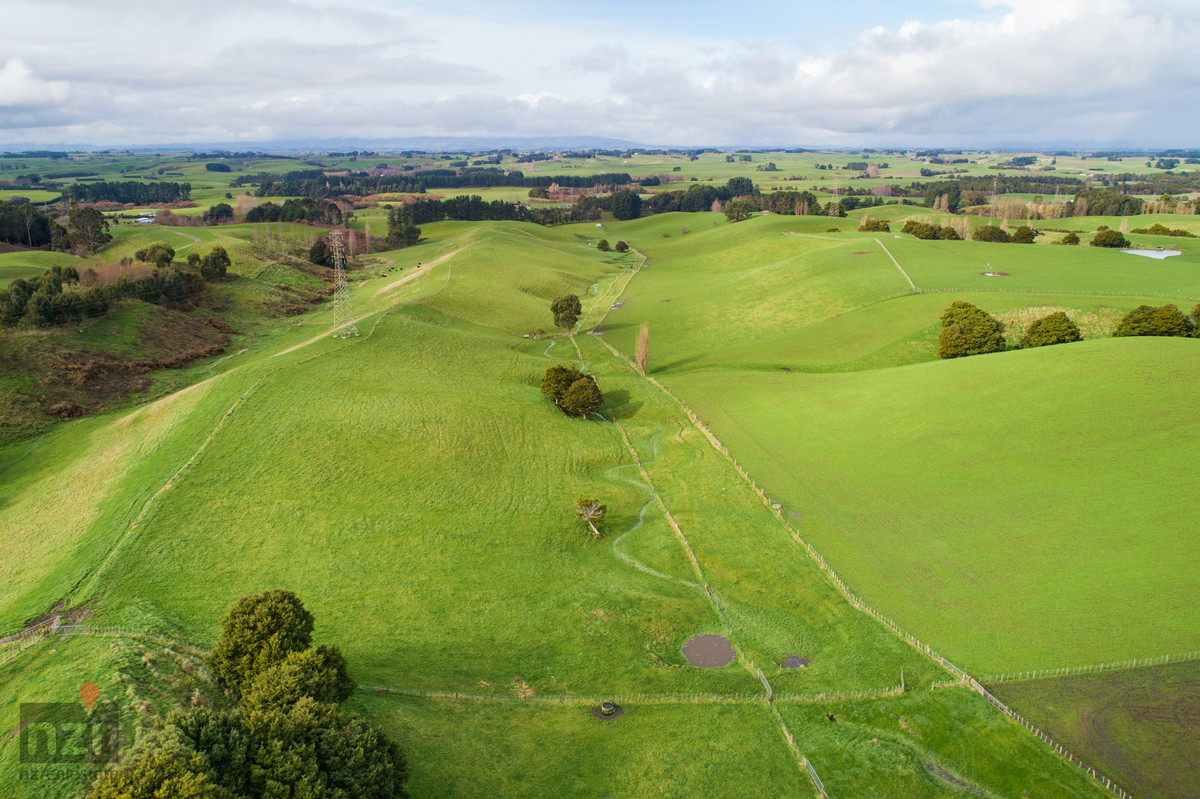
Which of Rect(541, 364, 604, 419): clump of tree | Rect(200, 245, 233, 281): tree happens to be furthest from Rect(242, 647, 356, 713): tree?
Rect(200, 245, 233, 281): tree

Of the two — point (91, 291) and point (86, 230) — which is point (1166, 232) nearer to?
point (91, 291)

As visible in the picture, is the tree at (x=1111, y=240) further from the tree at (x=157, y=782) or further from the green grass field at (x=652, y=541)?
the tree at (x=157, y=782)

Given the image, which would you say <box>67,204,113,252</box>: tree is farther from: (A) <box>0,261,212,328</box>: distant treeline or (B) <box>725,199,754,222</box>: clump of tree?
(B) <box>725,199,754,222</box>: clump of tree

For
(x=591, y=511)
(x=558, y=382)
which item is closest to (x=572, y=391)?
(x=558, y=382)

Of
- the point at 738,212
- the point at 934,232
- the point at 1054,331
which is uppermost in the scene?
the point at 738,212

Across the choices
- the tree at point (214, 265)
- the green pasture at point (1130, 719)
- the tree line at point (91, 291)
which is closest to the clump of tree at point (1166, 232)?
the green pasture at point (1130, 719)

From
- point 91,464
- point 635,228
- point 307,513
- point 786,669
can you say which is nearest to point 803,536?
point 786,669

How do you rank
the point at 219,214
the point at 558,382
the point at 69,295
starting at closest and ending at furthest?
1. the point at 558,382
2. the point at 69,295
3. the point at 219,214
